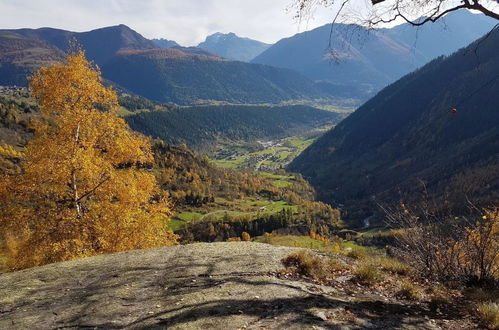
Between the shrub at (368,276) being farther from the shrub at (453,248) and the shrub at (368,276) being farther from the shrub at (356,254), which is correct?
the shrub at (356,254)

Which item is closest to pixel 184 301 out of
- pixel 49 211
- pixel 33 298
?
pixel 33 298

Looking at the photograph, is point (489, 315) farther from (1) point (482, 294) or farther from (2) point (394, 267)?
(2) point (394, 267)

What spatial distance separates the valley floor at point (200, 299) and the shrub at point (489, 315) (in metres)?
0.45

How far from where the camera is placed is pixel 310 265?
49.2 ft

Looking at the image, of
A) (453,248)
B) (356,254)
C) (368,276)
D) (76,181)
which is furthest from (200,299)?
(76,181)

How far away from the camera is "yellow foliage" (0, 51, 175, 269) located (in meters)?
20.6

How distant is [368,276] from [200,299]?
660cm

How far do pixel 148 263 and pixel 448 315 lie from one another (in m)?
11.8

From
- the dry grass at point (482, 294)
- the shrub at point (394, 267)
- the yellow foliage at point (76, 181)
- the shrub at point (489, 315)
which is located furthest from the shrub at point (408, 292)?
the yellow foliage at point (76, 181)

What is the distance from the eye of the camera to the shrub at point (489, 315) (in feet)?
34.3

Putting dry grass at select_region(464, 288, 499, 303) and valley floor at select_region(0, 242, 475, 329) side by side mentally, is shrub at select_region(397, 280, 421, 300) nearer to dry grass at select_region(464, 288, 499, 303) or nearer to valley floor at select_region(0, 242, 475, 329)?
valley floor at select_region(0, 242, 475, 329)

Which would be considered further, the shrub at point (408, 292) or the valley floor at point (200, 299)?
the shrub at point (408, 292)

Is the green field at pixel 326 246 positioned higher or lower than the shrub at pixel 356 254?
lower

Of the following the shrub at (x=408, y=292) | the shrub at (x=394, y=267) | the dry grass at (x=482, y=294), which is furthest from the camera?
the shrub at (x=394, y=267)
